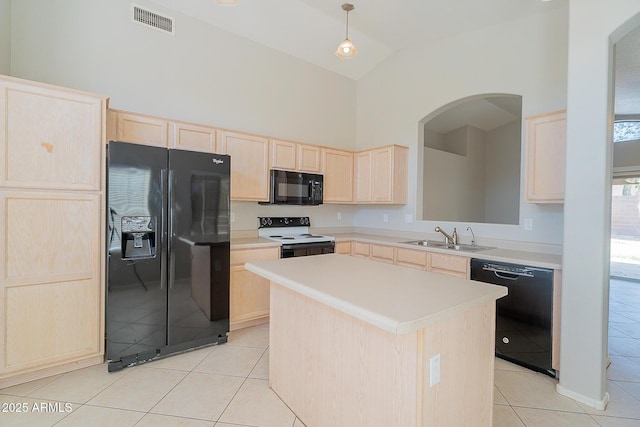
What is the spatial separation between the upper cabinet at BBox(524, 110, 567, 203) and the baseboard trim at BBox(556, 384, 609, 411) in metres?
1.45

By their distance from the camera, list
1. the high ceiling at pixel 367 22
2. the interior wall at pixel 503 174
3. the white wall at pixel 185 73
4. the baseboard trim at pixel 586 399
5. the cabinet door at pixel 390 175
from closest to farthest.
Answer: the baseboard trim at pixel 586 399 < the white wall at pixel 185 73 < the high ceiling at pixel 367 22 < the cabinet door at pixel 390 175 < the interior wall at pixel 503 174

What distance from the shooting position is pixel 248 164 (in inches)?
136

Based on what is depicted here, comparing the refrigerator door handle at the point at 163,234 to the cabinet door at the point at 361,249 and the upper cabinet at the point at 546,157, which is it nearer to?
the cabinet door at the point at 361,249

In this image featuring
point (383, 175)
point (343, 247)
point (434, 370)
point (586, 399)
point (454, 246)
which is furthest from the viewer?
point (383, 175)

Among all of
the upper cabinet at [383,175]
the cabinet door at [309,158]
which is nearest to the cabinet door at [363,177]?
the upper cabinet at [383,175]

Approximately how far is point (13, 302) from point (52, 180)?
89 centimetres

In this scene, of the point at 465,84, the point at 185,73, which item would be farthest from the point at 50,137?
the point at 465,84

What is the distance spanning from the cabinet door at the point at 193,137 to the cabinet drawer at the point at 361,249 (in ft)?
7.11

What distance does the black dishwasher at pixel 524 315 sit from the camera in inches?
91.4

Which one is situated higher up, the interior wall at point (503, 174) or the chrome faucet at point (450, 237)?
the interior wall at point (503, 174)

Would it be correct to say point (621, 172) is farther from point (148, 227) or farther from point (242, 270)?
point (148, 227)

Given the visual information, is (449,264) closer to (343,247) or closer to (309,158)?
(343,247)

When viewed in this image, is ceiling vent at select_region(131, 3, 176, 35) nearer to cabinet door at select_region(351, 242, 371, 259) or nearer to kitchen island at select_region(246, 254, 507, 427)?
kitchen island at select_region(246, 254, 507, 427)

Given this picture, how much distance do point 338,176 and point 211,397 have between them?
310 centimetres
